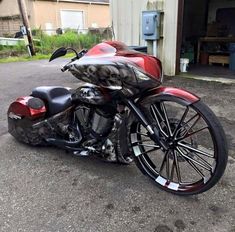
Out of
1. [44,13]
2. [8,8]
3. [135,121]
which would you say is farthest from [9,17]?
[135,121]

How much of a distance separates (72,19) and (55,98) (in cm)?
2175

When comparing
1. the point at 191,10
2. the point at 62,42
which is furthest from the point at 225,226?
the point at 62,42

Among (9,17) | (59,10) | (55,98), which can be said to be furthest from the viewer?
(9,17)

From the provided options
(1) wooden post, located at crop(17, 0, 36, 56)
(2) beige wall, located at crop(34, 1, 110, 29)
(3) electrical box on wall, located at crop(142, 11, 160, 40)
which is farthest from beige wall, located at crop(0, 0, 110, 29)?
(3) electrical box on wall, located at crop(142, 11, 160, 40)

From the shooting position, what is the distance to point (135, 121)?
236 centimetres

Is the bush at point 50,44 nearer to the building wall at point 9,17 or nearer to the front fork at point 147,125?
the building wall at point 9,17

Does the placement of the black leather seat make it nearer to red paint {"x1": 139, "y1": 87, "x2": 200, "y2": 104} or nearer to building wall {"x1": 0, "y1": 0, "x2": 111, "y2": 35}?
red paint {"x1": 139, "y1": 87, "x2": 200, "y2": 104}

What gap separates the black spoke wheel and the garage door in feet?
72.3

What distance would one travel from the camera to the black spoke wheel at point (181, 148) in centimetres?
201

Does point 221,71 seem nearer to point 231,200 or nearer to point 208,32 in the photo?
point 208,32

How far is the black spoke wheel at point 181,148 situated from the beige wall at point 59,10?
67.9ft

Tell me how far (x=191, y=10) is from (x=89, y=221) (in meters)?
8.82

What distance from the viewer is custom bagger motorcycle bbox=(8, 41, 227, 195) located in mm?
2096

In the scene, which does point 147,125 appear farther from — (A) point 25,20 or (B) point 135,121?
(A) point 25,20
